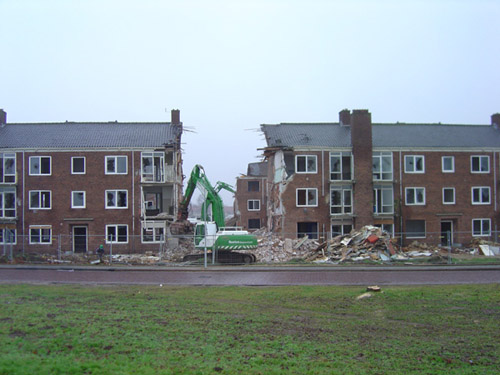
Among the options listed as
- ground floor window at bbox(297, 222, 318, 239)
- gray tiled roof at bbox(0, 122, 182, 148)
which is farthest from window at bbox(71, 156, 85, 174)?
ground floor window at bbox(297, 222, 318, 239)

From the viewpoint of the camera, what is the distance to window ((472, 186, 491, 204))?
43.7 m

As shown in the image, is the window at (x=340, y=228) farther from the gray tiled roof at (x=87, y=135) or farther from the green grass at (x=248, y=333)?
the green grass at (x=248, y=333)

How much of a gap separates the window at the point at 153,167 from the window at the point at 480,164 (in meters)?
27.2

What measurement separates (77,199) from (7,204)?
565 cm

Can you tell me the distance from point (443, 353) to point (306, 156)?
32.9 meters

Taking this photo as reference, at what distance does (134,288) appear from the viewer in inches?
750

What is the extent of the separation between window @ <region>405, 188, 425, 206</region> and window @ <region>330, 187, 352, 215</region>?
5302 millimetres

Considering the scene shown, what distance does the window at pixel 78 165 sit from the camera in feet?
132

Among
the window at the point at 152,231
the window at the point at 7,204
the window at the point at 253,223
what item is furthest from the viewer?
the window at the point at 253,223

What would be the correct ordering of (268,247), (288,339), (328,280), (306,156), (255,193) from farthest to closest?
(255,193) < (306,156) < (268,247) < (328,280) < (288,339)

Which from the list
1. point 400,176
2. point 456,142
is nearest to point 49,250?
point 400,176

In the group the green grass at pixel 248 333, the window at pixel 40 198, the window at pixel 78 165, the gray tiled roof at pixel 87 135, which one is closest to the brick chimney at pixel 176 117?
the gray tiled roof at pixel 87 135

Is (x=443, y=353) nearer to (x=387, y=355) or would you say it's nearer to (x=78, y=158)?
(x=387, y=355)

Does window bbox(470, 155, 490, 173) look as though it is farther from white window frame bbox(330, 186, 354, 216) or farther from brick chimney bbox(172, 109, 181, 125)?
brick chimney bbox(172, 109, 181, 125)
